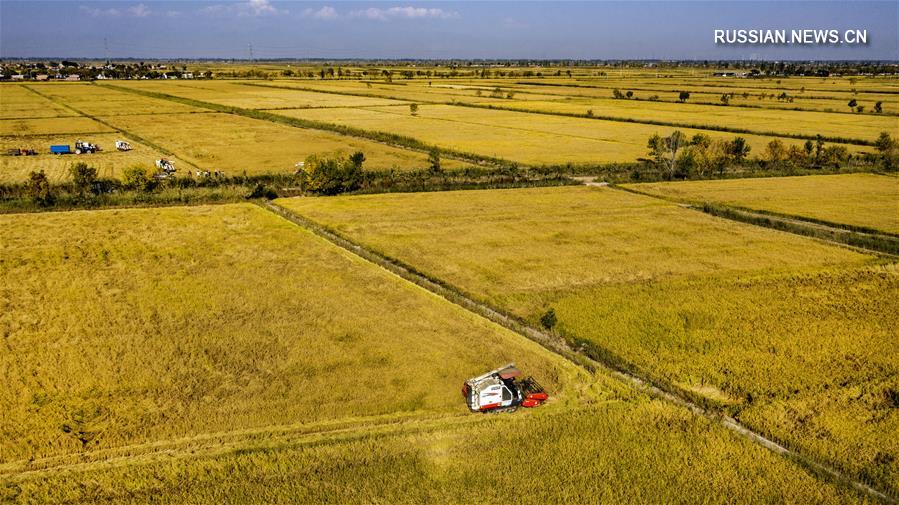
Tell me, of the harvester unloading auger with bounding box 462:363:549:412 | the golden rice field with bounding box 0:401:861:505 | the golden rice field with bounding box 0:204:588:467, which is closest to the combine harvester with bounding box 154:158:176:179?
the golden rice field with bounding box 0:204:588:467

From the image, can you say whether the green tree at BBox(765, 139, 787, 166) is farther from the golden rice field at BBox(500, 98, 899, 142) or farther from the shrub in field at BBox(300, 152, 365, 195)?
the shrub in field at BBox(300, 152, 365, 195)

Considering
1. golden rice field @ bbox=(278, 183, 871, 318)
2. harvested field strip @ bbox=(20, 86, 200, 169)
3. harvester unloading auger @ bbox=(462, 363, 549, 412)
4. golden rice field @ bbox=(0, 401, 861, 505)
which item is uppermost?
harvested field strip @ bbox=(20, 86, 200, 169)

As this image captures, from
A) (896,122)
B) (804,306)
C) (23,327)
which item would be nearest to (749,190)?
(804,306)

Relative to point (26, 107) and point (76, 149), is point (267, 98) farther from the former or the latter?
point (76, 149)

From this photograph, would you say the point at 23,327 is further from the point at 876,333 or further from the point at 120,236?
the point at 876,333

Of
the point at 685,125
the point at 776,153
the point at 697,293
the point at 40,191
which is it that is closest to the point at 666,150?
the point at 776,153

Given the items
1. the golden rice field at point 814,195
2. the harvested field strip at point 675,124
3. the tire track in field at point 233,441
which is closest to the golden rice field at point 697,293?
the golden rice field at point 814,195

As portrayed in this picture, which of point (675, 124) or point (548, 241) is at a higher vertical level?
point (675, 124)

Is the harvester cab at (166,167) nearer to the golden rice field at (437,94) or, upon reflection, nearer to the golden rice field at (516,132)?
the golden rice field at (516,132)
